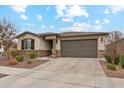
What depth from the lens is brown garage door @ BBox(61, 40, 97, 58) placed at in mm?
19052

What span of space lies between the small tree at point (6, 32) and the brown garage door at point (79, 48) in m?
6.45

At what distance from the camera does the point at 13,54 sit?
19.1 m

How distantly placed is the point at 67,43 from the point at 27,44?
562 cm

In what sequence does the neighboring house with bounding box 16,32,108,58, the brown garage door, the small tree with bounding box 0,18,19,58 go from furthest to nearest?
the brown garage door < the neighboring house with bounding box 16,32,108,58 < the small tree with bounding box 0,18,19,58

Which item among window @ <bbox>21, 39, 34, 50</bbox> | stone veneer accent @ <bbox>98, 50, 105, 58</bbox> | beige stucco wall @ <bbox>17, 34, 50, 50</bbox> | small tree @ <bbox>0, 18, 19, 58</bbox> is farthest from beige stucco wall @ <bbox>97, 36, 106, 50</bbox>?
small tree @ <bbox>0, 18, 19, 58</bbox>

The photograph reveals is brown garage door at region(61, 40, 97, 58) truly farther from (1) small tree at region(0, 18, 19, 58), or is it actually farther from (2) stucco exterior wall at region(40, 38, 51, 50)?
(1) small tree at region(0, 18, 19, 58)

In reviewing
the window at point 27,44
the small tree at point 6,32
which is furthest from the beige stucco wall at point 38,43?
the small tree at point 6,32

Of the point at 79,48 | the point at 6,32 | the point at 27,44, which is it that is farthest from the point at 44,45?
the point at 6,32

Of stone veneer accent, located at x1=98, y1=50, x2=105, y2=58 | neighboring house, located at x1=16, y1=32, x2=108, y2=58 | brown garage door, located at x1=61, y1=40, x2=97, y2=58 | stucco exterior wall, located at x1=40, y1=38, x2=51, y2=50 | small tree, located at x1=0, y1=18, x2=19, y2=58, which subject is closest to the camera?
small tree, located at x1=0, y1=18, x2=19, y2=58

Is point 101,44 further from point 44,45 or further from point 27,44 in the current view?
point 27,44

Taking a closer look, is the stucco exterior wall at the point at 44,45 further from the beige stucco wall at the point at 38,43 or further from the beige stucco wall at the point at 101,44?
the beige stucco wall at the point at 101,44

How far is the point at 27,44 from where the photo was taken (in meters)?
21.8

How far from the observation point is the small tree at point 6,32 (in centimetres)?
1562
